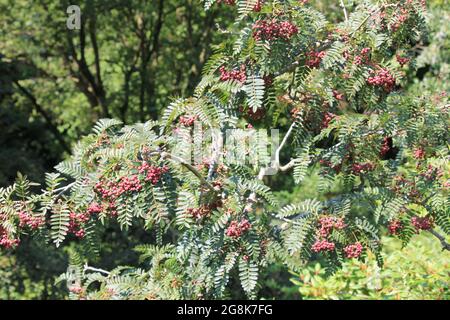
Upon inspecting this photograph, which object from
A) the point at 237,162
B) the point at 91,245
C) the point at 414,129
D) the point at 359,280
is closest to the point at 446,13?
the point at 359,280

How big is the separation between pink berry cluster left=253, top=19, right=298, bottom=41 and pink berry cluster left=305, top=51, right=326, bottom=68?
24cm

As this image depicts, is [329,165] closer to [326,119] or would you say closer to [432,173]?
[326,119]

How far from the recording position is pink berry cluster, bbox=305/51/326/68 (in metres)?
3.64

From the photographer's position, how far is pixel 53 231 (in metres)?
3.40

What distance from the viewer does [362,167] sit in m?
3.74

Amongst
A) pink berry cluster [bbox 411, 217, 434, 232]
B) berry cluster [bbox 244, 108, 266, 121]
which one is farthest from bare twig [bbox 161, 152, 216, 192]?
pink berry cluster [bbox 411, 217, 434, 232]

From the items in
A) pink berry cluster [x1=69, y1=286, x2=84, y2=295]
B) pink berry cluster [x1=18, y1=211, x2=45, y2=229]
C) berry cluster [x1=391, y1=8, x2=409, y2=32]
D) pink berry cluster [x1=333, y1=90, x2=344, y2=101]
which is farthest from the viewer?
pink berry cluster [x1=69, y1=286, x2=84, y2=295]

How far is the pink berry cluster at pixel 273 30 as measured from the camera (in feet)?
11.2

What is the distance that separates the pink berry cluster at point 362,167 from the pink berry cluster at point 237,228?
67 cm

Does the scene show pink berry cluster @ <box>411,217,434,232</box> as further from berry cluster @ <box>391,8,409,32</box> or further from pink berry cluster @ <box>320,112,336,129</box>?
berry cluster @ <box>391,8,409,32</box>

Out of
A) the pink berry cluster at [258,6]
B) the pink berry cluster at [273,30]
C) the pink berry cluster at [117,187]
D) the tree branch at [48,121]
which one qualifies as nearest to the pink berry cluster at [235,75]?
the pink berry cluster at [273,30]

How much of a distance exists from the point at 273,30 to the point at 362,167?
0.87 meters
